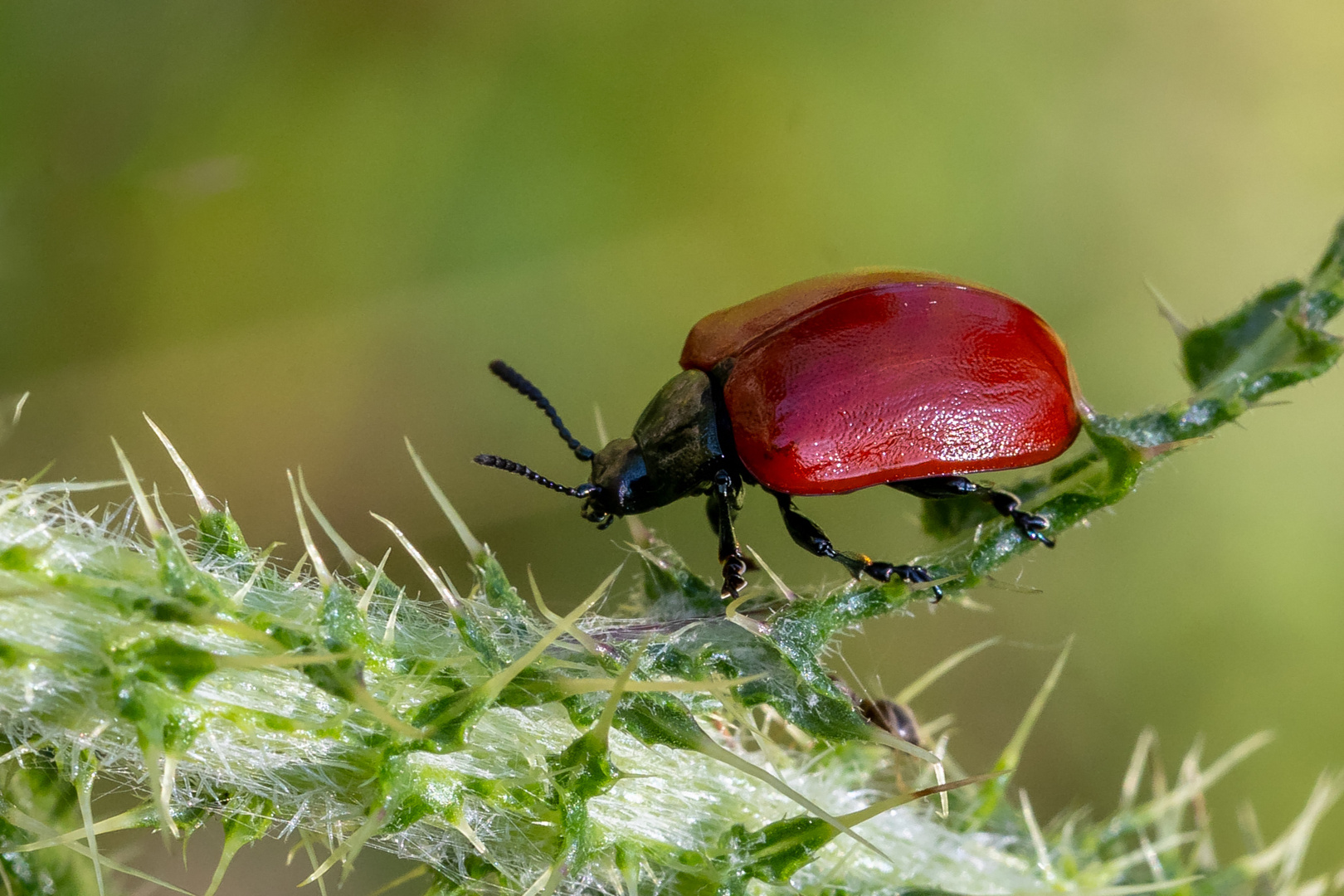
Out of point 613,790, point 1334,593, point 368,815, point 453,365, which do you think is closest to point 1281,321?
point 613,790

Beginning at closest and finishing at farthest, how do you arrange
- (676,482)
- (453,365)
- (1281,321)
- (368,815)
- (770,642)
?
(368,815), (770,642), (1281,321), (676,482), (453,365)

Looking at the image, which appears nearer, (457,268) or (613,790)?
(613,790)

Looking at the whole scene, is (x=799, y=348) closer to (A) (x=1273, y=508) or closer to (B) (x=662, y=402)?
(B) (x=662, y=402)

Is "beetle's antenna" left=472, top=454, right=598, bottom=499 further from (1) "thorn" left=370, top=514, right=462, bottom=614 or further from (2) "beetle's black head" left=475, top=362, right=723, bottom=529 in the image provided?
(1) "thorn" left=370, top=514, right=462, bottom=614

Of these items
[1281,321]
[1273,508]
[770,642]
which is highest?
[1281,321]

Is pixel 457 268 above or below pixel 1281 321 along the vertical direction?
below

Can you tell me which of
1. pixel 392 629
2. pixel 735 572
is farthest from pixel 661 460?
pixel 392 629

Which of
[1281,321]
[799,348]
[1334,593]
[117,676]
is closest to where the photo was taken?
[117,676]
